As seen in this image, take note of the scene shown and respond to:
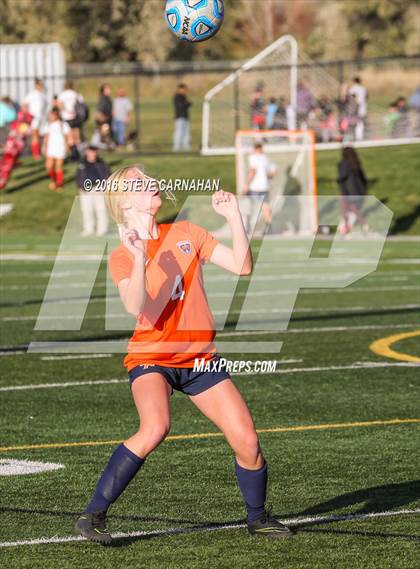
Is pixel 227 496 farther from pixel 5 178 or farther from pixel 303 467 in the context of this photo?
pixel 5 178

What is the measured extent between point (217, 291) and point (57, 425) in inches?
378

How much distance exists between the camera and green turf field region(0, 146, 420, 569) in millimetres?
6742

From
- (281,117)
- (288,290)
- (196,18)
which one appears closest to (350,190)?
(288,290)

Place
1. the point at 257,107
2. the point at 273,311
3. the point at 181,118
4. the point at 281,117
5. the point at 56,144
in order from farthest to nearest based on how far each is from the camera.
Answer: the point at 181,118
the point at 257,107
the point at 281,117
the point at 56,144
the point at 273,311

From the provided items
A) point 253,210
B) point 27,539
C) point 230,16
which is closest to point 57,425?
point 27,539

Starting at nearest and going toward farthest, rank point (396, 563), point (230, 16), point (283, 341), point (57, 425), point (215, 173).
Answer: point (396, 563) → point (57, 425) → point (283, 341) → point (215, 173) → point (230, 16)

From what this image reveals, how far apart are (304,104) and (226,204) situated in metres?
31.9

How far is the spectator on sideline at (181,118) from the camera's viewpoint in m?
38.7

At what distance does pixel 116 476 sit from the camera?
21.7ft

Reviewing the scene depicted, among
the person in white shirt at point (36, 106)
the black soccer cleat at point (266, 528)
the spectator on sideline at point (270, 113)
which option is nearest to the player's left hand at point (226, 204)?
the black soccer cleat at point (266, 528)

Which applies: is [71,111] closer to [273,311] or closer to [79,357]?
[273,311]

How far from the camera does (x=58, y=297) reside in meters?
19.3

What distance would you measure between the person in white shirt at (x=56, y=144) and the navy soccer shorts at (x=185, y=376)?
26.7 meters

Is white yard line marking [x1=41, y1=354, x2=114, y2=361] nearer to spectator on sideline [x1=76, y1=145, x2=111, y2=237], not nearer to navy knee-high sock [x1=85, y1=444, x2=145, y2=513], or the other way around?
navy knee-high sock [x1=85, y1=444, x2=145, y2=513]
